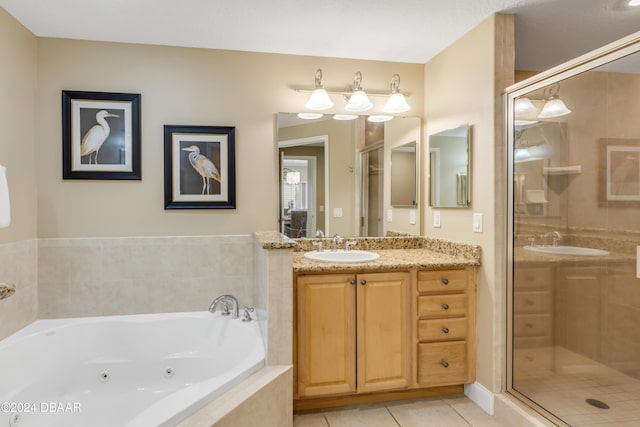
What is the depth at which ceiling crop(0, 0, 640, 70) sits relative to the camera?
2.13m

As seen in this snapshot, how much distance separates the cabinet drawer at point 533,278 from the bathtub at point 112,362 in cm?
151

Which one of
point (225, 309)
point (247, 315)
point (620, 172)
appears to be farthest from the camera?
point (225, 309)

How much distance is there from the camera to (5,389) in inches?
74.4

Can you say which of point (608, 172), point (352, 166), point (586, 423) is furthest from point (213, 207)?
point (586, 423)

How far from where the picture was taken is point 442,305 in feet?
7.84

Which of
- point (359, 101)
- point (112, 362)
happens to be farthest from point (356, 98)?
point (112, 362)

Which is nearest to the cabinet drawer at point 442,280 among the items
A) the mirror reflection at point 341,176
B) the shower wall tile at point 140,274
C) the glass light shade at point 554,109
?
the mirror reflection at point 341,176

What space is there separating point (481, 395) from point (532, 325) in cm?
58

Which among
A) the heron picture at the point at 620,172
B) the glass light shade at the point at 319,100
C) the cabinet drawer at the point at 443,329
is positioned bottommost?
the cabinet drawer at the point at 443,329

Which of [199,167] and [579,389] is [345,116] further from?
[579,389]

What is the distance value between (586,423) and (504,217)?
3.59ft

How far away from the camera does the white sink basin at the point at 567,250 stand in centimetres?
176

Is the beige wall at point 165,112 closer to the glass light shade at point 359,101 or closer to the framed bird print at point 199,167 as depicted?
the framed bird print at point 199,167

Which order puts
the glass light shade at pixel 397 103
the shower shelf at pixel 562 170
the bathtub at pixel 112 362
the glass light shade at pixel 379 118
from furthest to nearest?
the glass light shade at pixel 379 118 → the glass light shade at pixel 397 103 → the bathtub at pixel 112 362 → the shower shelf at pixel 562 170
